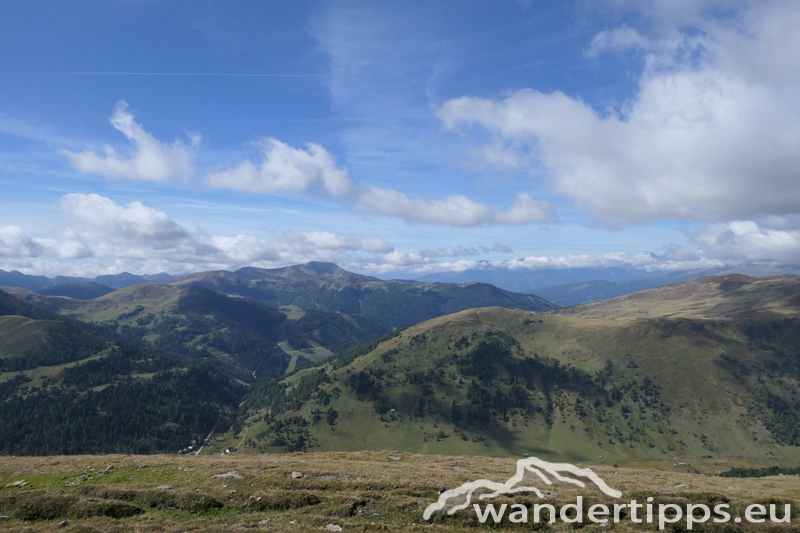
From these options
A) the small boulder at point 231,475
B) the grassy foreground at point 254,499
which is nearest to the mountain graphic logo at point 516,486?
the grassy foreground at point 254,499

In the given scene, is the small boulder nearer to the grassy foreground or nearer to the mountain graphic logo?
the grassy foreground

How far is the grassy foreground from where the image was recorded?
30078mm

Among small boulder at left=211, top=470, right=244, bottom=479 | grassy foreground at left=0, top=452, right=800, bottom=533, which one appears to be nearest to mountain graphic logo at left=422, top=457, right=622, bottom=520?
grassy foreground at left=0, top=452, right=800, bottom=533

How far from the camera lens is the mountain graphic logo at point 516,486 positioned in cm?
3312

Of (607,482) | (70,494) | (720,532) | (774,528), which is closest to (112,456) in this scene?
(70,494)

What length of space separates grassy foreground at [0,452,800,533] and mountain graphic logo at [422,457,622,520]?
1137 millimetres

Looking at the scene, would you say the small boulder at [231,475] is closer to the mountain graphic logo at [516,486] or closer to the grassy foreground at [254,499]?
the grassy foreground at [254,499]

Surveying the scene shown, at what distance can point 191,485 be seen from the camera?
40.1m

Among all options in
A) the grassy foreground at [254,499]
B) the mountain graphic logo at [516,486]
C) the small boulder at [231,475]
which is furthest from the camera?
the small boulder at [231,475]

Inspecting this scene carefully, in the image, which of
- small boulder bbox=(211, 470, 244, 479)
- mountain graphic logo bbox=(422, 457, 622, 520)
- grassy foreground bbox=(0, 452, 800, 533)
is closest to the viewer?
grassy foreground bbox=(0, 452, 800, 533)

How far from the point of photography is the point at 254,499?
115 ft

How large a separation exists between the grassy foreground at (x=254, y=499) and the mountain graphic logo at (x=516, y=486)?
1137 mm

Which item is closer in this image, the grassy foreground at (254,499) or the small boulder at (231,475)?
the grassy foreground at (254,499)

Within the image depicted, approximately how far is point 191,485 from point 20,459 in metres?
45.9
